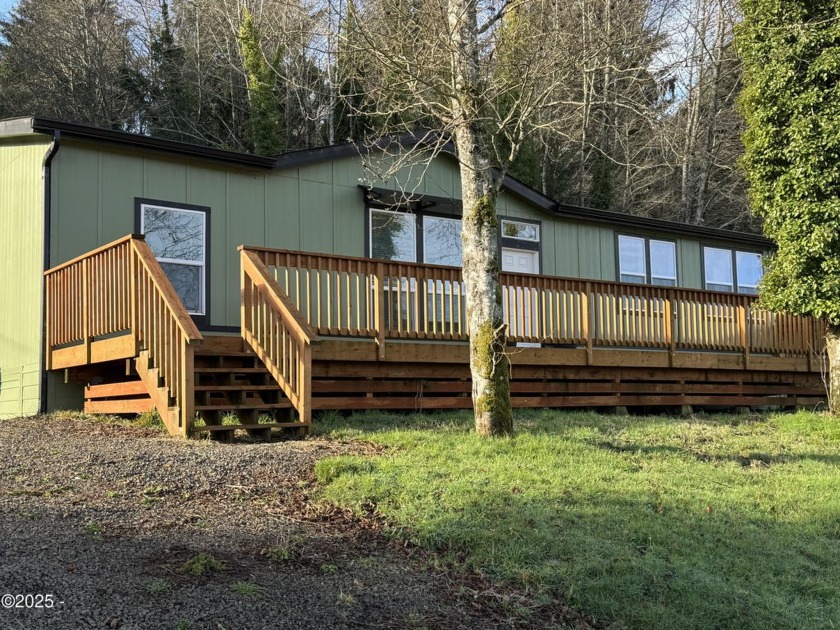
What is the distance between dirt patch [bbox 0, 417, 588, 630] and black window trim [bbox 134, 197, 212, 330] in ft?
13.7

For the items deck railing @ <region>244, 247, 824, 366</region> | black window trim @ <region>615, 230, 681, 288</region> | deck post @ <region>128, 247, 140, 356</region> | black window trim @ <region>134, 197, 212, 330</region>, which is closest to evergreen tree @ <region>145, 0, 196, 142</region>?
black window trim @ <region>615, 230, 681, 288</region>

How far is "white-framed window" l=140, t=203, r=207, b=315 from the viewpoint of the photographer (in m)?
10.7

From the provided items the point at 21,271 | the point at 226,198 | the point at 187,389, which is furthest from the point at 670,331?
the point at 21,271

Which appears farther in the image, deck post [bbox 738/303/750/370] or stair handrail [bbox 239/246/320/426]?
deck post [bbox 738/303/750/370]

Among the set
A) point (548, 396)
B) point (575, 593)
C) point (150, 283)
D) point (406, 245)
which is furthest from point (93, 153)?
point (575, 593)

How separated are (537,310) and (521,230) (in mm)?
3673

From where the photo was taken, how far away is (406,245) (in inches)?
512

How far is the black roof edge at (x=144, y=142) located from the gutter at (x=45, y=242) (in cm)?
13

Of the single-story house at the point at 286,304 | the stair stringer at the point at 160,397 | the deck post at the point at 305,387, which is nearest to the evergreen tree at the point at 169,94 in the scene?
the single-story house at the point at 286,304

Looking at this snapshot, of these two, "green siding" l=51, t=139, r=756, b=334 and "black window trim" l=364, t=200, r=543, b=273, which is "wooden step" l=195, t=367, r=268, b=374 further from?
"black window trim" l=364, t=200, r=543, b=273

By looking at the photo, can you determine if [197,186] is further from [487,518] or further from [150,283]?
[487,518]

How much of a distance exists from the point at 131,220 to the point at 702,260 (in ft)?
37.3

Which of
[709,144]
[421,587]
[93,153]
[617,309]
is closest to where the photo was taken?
[421,587]

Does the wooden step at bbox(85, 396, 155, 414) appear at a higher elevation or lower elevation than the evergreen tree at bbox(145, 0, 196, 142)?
lower
